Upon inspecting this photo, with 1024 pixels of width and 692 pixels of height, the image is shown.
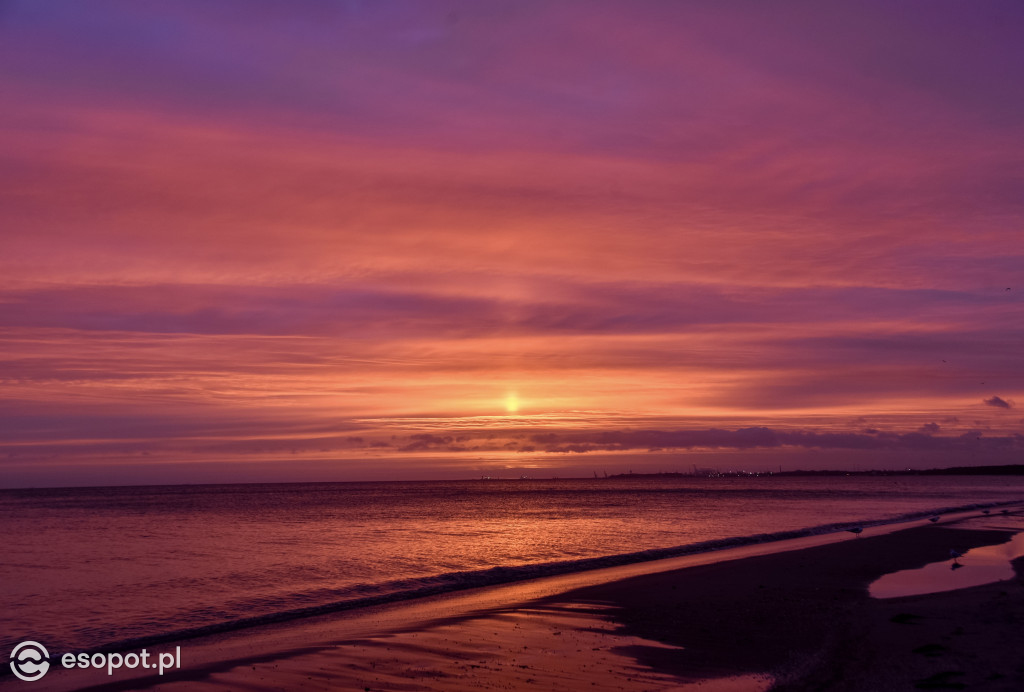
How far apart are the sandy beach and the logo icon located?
102 centimetres

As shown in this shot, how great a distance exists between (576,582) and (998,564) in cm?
1643

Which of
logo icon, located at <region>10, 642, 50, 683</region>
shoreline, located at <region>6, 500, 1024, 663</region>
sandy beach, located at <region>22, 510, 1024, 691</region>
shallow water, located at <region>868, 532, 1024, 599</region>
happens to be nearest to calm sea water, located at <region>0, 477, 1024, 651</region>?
shoreline, located at <region>6, 500, 1024, 663</region>

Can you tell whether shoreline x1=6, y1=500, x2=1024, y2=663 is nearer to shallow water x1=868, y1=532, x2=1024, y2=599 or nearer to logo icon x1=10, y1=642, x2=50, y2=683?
logo icon x1=10, y1=642, x2=50, y2=683

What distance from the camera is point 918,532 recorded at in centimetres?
4381

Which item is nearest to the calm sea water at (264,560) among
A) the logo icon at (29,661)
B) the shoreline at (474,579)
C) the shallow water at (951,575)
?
the shoreline at (474,579)

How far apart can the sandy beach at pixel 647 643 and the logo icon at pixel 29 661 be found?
1.02 meters

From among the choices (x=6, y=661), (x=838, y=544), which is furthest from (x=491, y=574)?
(x=838, y=544)

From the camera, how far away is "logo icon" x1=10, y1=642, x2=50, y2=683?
16188 millimetres

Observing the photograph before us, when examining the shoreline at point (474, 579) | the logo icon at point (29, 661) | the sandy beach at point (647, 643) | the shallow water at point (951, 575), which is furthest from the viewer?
the shallow water at point (951, 575)

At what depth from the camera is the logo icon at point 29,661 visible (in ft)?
53.1

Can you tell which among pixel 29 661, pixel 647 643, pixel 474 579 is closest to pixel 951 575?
pixel 647 643

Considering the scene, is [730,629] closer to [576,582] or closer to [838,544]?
[576,582]

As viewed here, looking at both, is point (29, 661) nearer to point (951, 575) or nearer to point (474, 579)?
point (474, 579)

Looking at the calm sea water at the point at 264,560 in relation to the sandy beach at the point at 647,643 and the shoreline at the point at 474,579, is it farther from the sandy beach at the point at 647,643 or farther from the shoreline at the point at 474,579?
the sandy beach at the point at 647,643
